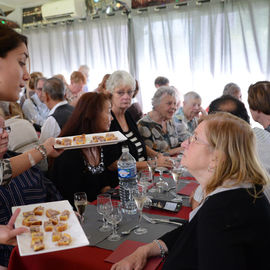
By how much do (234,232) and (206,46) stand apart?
508cm

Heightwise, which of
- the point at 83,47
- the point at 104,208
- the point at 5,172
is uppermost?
the point at 83,47

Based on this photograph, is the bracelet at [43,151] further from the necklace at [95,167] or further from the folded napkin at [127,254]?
the folded napkin at [127,254]

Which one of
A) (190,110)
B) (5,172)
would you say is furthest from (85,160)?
(190,110)

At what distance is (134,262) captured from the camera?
1.12 metres

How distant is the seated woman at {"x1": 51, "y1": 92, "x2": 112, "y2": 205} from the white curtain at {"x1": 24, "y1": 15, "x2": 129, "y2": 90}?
426 cm

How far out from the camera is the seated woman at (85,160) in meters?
2.03

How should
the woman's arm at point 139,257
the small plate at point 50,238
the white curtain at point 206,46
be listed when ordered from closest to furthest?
the small plate at point 50,238 → the woman's arm at point 139,257 → the white curtain at point 206,46

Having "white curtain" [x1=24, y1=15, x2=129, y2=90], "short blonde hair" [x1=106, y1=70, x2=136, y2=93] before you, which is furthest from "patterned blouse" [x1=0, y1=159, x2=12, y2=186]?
"white curtain" [x1=24, y1=15, x2=129, y2=90]

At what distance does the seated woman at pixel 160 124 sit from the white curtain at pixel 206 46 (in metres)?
2.67

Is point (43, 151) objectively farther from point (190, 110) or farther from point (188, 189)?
point (190, 110)

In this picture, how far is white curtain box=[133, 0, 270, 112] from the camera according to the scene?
5039 mm

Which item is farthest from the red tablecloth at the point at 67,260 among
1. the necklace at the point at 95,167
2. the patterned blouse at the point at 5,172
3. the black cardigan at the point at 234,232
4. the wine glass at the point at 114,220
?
the necklace at the point at 95,167

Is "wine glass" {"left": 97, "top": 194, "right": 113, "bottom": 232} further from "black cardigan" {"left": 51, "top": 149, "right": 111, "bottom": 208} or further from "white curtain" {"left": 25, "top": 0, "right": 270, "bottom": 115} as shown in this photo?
"white curtain" {"left": 25, "top": 0, "right": 270, "bottom": 115}

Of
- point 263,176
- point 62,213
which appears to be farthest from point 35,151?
point 263,176
